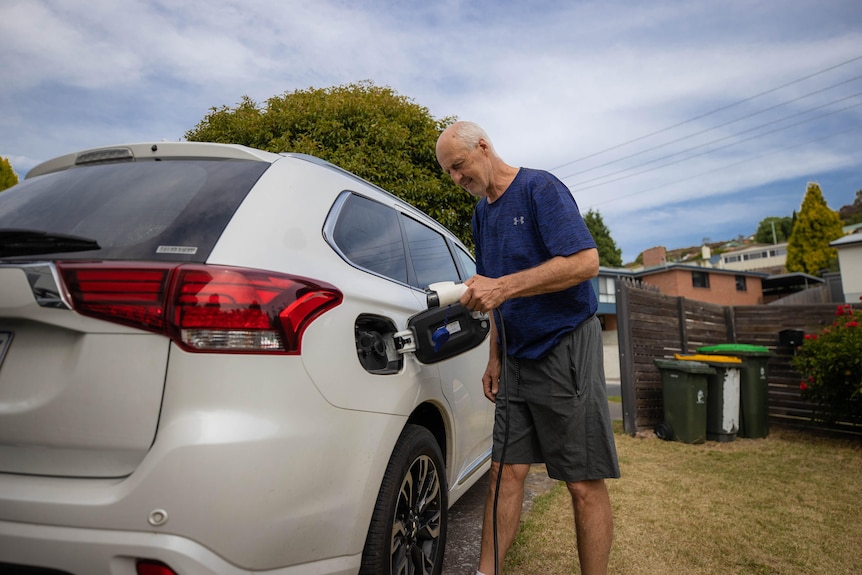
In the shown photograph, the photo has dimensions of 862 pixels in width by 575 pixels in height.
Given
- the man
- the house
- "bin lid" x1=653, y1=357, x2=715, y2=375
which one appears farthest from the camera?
the house

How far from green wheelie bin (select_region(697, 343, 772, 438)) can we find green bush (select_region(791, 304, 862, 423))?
441 millimetres

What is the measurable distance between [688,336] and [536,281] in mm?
6389

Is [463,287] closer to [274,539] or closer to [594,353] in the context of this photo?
[594,353]

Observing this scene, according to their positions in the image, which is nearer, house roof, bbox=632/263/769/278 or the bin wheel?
the bin wheel

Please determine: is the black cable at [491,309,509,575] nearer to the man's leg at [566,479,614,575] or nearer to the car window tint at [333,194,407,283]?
the man's leg at [566,479,614,575]

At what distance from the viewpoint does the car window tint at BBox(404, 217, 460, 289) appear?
2581 millimetres

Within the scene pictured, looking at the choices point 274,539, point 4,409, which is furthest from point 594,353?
point 4,409

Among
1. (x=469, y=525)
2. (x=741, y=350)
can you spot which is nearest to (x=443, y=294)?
(x=469, y=525)

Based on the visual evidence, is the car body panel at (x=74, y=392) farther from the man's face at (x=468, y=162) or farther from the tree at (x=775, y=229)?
the tree at (x=775, y=229)

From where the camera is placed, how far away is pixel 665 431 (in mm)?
6309

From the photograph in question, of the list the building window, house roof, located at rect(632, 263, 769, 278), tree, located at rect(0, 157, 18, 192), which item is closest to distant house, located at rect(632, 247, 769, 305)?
house roof, located at rect(632, 263, 769, 278)

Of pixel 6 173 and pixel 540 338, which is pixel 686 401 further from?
pixel 6 173

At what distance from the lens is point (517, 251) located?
2.23 m

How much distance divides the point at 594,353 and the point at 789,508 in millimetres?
2752
